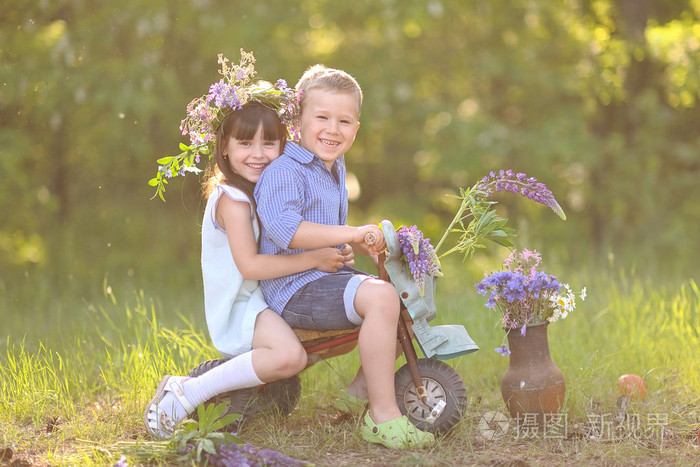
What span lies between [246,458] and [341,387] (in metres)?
1.02

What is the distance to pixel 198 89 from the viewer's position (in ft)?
20.7

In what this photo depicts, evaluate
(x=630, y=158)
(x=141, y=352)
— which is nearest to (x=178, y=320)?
(x=141, y=352)

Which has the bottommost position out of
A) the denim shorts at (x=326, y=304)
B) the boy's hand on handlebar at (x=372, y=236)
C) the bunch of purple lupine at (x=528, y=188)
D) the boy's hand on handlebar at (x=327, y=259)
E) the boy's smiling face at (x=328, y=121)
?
the denim shorts at (x=326, y=304)

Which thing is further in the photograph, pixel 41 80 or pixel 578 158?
pixel 578 158

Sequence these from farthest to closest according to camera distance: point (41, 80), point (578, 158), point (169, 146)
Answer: point (578, 158) → point (169, 146) → point (41, 80)

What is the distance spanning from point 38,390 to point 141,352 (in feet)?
1.45

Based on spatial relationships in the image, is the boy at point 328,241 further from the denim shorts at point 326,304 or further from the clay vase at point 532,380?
the clay vase at point 532,380

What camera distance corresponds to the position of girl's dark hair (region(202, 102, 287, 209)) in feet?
9.87

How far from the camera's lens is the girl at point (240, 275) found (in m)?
2.87

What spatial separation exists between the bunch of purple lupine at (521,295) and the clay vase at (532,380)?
4 cm

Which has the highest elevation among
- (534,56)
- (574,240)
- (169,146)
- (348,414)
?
(534,56)

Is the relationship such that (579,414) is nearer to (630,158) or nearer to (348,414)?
(348,414)

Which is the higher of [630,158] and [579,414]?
[630,158]

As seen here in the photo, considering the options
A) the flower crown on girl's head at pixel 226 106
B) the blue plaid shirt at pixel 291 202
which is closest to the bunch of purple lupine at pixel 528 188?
the blue plaid shirt at pixel 291 202
